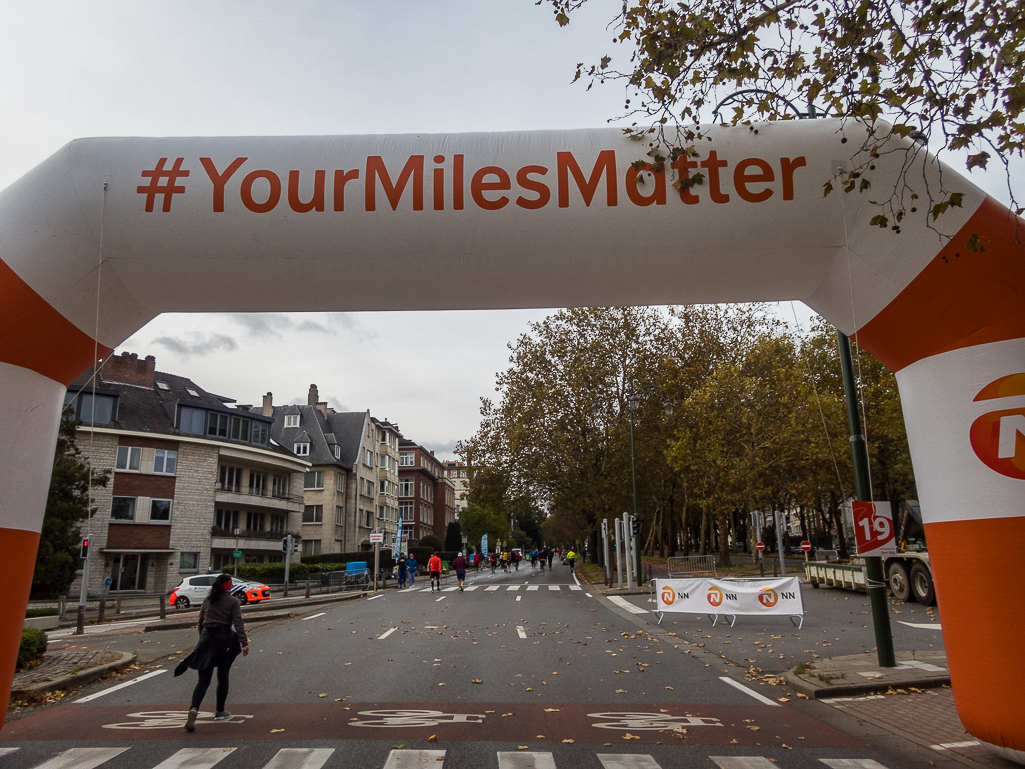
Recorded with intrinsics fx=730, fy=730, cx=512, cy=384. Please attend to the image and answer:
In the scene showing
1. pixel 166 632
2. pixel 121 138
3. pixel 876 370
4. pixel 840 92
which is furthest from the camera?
pixel 876 370

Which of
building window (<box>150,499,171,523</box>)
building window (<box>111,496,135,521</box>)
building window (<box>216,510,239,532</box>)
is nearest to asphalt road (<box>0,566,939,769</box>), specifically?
building window (<box>111,496,135,521</box>)

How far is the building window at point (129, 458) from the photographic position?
128 ft

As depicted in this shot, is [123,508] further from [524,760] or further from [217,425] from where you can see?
[524,760]

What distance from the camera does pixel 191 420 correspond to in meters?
43.2

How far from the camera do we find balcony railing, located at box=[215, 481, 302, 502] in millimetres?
44656

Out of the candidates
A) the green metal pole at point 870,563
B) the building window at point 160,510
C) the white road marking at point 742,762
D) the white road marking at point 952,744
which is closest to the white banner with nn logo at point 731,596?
the green metal pole at point 870,563

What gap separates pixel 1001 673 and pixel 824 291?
11.2 ft

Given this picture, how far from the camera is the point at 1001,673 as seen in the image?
542 centimetres

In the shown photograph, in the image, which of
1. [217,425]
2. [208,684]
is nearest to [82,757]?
[208,684]

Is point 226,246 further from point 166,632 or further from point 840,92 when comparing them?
Result: point 166,632

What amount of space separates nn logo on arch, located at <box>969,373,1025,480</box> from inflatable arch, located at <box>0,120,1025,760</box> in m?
0.02

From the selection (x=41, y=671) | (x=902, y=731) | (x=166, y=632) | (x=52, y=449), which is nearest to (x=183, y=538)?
(x=166, y=632)

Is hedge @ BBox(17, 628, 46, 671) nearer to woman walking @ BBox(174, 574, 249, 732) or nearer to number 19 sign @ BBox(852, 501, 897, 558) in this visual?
woman walking @ BBox(174, 574, 249, 732)

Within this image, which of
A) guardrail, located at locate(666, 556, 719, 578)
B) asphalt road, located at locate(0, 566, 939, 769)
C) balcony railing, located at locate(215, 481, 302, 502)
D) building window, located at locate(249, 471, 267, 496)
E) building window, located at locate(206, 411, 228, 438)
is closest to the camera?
asphalt road, located at locate(0, 566, 939, 769)
